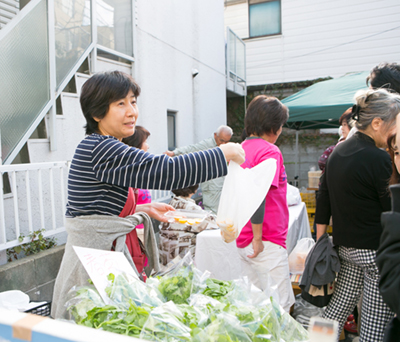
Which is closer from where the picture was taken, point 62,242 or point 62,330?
point 62,330

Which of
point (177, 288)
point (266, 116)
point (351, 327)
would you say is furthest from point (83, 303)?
point (351, 327)

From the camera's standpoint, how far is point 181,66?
7043 mm

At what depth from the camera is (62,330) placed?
553 millimetres

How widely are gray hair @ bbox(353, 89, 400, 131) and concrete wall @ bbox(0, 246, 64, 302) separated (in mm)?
2864

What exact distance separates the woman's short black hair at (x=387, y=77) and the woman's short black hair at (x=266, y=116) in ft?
2.79

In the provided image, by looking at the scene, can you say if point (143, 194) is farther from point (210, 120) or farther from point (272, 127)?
point (210, 120)

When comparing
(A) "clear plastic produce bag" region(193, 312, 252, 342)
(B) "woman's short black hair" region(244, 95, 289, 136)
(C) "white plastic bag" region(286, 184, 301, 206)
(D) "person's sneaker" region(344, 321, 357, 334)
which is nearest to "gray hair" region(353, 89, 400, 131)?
(B) "woman's short black hair" region(244, 95, 289, 136)

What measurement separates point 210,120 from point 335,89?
10.9 ft

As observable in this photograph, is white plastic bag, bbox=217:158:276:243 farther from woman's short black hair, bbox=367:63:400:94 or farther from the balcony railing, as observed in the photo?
the balcony railing

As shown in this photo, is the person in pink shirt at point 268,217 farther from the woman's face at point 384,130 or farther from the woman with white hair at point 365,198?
the woman's face at point 384,130

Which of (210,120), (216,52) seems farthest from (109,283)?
(216,52)

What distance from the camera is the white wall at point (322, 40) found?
10.3 metres

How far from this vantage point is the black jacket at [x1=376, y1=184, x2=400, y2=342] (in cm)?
99

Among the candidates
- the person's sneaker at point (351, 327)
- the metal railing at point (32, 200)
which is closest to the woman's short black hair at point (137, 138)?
the metal railing at point (32, 200)
